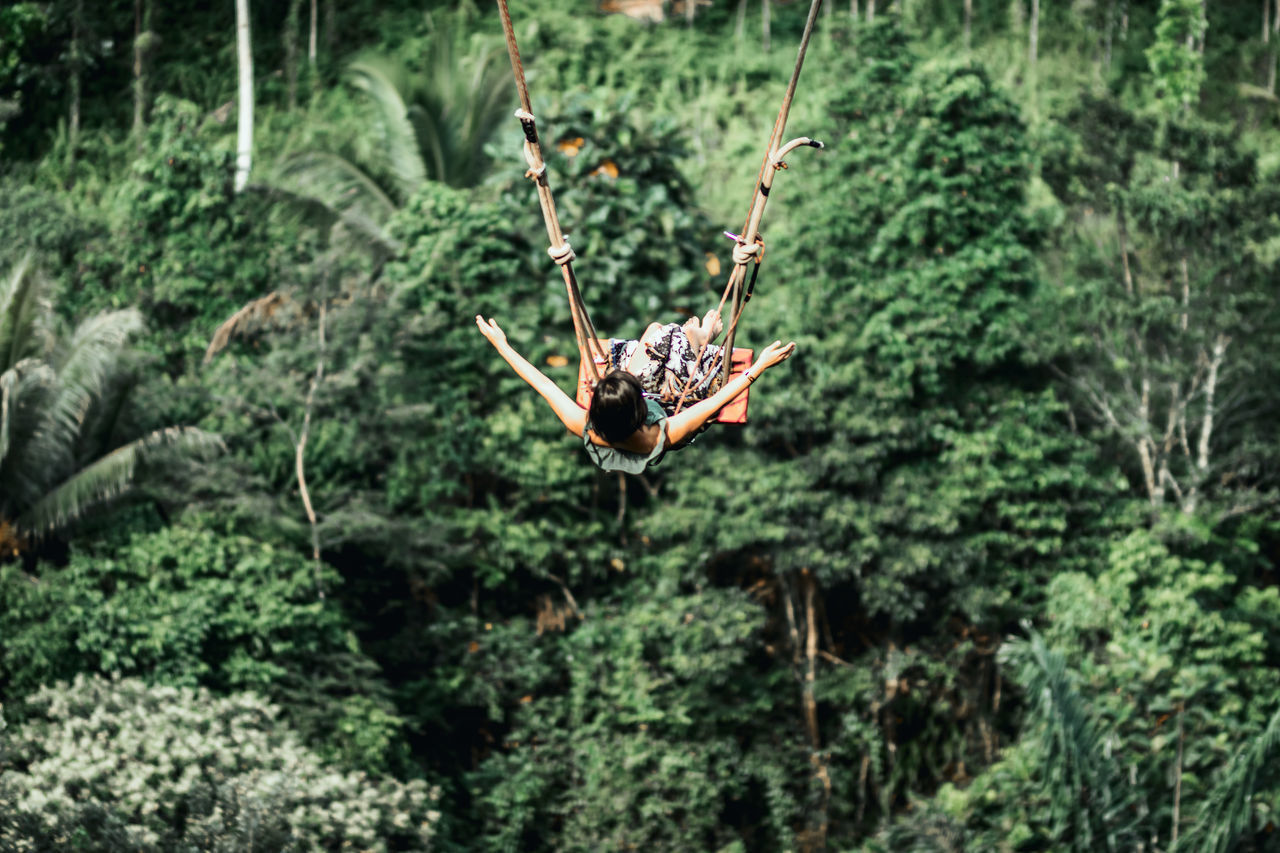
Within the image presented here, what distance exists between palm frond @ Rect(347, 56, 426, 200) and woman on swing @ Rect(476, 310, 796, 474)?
30.7ft

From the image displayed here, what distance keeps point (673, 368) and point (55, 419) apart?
702 centimetres

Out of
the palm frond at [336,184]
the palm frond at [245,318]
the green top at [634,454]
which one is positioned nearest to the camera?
the green top at [634,454]

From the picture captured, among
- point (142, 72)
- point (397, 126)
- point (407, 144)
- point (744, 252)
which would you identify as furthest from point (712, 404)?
point (142, 72)

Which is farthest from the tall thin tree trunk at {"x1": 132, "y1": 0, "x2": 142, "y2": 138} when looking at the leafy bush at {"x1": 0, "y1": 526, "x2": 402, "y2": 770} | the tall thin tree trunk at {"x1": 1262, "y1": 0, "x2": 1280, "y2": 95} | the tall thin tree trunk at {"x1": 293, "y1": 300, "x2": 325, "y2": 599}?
the tall thin tree trunk at {"x1": 1262, "y1": 0, "x2": 1280, "y2": 95}

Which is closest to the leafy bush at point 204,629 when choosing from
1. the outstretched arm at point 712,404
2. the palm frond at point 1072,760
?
the palm frond at point 1072,760

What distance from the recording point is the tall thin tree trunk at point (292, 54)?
714 inches

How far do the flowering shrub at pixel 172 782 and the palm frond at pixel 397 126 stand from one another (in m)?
6.07

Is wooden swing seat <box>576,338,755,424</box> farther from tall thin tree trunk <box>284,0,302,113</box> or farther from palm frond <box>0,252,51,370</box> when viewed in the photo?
tall thin tree trunk <box>284,0,302,113</box>

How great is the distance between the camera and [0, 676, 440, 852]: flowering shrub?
809 centimetres

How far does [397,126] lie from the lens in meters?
14.0

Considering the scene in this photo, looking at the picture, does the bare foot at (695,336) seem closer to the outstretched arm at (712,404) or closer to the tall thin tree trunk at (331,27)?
the outstretched arm at (712,404)

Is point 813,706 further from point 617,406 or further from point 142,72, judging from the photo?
point 142,72

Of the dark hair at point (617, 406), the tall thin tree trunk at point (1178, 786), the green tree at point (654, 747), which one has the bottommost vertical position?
the green tree at point (654, 747)

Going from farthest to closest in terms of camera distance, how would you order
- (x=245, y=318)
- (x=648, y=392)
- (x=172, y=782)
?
1. (x=245, y=318)
2. (x=172, y=782)
3. (x=648, y=392)
